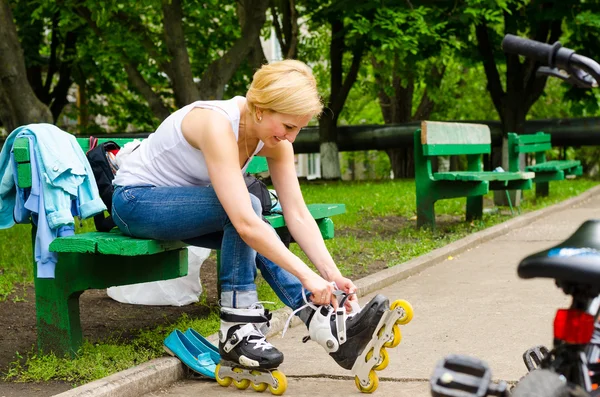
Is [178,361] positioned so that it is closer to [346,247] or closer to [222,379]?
[222,379]

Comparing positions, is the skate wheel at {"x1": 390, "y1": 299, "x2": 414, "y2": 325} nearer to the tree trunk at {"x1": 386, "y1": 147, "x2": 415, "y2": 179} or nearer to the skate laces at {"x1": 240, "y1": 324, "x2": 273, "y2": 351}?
the skate laces at {"x1": 240, "y1": 324, "x2": 273, "y2": 351}

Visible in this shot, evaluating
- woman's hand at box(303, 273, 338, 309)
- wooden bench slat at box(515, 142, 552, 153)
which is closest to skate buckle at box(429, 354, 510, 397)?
woman's hand at box(303, 273, 338, 309)

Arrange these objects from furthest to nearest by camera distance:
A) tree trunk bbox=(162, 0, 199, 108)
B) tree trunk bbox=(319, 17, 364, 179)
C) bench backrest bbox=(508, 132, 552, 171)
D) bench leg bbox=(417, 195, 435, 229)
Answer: tree trunk bbox=(319, 17, 364, 179) < tree trunk bbox=(162, 0, 199, 108) < bench backrest bbox=(508, 132, 552, 171) < bench leg bbox=(417, 195, 435, 229)

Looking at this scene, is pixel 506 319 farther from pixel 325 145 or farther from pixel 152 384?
pixel 325 145

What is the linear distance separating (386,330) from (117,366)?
1.20 metres

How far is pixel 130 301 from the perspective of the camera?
18.5 ft

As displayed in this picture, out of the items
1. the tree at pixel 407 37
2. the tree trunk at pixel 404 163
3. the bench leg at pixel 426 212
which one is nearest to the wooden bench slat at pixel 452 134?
the bench leg at pixel 426 212

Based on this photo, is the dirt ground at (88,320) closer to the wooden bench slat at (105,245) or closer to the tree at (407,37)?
the wooden bench slat at (105,245)

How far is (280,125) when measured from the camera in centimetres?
386

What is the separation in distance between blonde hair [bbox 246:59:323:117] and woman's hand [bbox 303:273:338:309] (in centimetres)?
67

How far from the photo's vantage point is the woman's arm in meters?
3.70

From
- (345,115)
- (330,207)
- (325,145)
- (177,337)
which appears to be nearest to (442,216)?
(330,207)

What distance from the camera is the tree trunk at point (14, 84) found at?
12500 millimetres

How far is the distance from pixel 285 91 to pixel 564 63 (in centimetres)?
157
